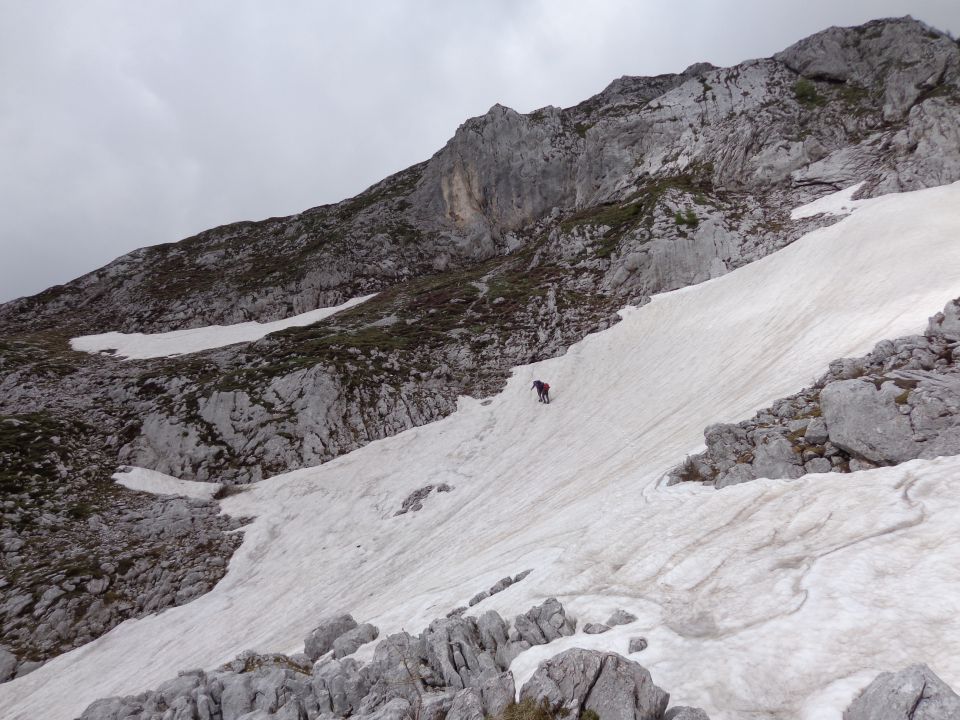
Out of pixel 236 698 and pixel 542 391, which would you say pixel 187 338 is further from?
pixel 236 698

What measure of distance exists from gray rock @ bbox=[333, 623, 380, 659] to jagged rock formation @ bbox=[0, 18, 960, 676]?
2191 cm

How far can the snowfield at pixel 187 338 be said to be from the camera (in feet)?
194

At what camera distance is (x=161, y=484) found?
110 ft

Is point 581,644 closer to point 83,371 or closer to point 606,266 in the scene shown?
point 606,266

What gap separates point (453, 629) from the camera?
412 inches

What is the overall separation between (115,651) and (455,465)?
17869 millimetres

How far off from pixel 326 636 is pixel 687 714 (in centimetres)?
1143

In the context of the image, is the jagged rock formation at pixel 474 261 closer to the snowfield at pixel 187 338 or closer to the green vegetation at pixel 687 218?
the green vegetation at pixel 687 218

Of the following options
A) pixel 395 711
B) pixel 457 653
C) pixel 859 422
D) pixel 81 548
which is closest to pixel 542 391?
pixel 859 422

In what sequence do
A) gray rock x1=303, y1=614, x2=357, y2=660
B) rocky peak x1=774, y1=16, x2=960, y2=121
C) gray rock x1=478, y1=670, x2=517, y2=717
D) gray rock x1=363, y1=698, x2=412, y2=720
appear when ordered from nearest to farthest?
gray rock x1=478, y1=670, x2=517, y2=717, gray rock x1=363, y1=698, x2=412, y2=720, gray rock x1=303, y1=614, x2=357, y2=660, rocky peak x1=774, y1=16, x2=960, y2=121

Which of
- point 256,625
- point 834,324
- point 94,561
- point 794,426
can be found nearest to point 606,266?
point 834,324

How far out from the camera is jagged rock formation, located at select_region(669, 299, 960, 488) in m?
11.1

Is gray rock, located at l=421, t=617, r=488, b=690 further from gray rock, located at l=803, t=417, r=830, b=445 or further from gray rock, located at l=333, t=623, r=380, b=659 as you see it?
gray rock, located at l=803, t=417, r=830, b=445

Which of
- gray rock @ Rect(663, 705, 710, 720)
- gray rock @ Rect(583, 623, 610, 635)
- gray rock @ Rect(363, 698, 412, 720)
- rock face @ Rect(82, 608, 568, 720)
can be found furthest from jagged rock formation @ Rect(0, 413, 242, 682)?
gray rock @ Rect(663, 705, 710, 720)
